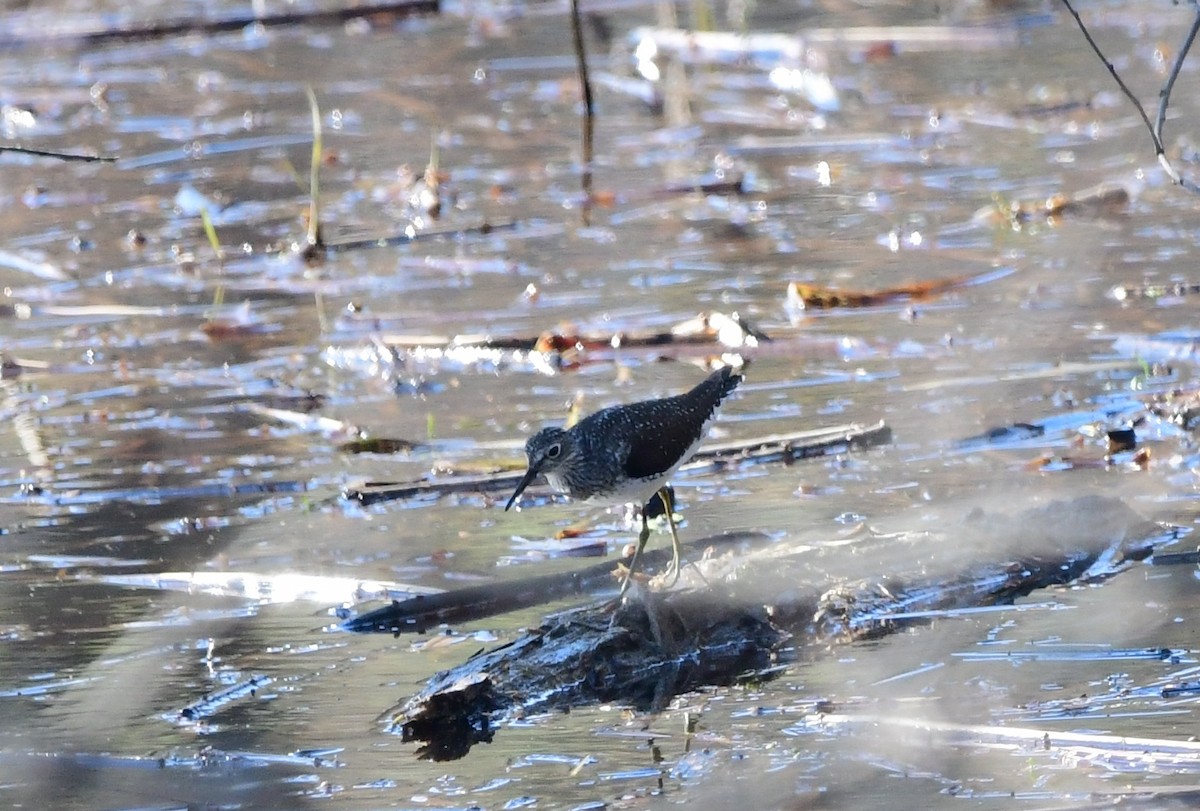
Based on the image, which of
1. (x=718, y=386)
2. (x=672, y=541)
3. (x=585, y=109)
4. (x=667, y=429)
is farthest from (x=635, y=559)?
(x=585, y=109)

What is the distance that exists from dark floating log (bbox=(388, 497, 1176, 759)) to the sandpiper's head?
2.22 feet

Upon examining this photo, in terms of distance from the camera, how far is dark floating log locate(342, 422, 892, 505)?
710 centimetres

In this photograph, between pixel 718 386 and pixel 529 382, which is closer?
pixel 718 386

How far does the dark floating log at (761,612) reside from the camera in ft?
17.5

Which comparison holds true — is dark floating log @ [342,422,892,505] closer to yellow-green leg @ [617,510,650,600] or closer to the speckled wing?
the speckled wing

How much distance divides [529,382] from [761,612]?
3060mm

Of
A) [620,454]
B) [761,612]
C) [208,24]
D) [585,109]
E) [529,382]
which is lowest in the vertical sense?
[761,612]

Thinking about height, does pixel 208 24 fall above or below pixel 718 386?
above

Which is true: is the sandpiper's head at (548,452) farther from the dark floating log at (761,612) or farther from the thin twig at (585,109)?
the thin twig at (585,109)

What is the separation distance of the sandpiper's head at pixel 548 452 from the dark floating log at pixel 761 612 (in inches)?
26.7

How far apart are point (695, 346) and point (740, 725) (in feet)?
12.4

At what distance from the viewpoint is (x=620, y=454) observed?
6.27 meters

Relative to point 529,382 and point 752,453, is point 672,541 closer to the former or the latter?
point 752,453

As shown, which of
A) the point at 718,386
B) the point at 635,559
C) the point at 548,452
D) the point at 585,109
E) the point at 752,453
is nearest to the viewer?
the point at 635,559
